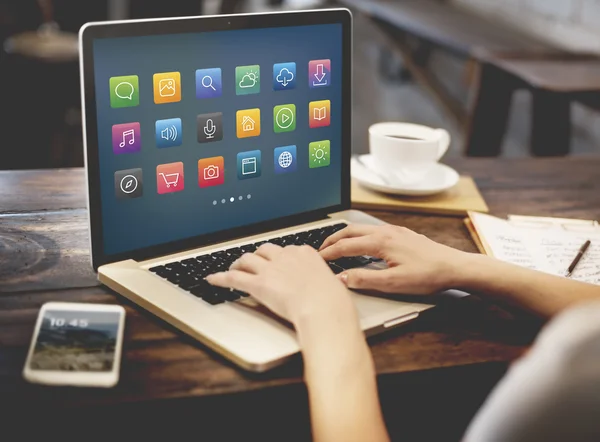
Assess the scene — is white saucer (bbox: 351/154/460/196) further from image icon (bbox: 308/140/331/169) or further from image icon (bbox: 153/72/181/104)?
image icon (bbox: 153/72/181/104)

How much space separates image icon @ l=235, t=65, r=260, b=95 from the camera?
3.24ft

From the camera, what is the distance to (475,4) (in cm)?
408

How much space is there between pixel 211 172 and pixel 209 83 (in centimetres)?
11

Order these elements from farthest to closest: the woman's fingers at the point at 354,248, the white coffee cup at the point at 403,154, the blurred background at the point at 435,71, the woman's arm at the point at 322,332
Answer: the blurred background at the point at 435,71 < the white coffee cup at the point at 403,154 < the woman's fingers at the point at 354,248 < the woman's arm at the point at 322,332

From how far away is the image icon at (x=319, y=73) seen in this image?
41.6 inches

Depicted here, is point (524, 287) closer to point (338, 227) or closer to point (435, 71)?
point (338, 227)

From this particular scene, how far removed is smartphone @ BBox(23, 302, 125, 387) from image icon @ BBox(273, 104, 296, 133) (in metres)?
0.35

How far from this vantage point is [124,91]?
887 mm

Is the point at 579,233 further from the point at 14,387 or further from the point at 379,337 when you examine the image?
the point at 14,387

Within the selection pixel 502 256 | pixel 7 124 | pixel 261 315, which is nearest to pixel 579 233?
pixel 502 256

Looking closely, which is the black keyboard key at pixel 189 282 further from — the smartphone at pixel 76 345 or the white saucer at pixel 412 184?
the white saucer at pixel 412 184

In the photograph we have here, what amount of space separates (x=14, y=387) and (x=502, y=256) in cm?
64

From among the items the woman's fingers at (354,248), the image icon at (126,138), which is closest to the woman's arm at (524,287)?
the woman's fingers at (354,248)

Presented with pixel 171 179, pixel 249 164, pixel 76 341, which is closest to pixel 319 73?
pixel 249 164
